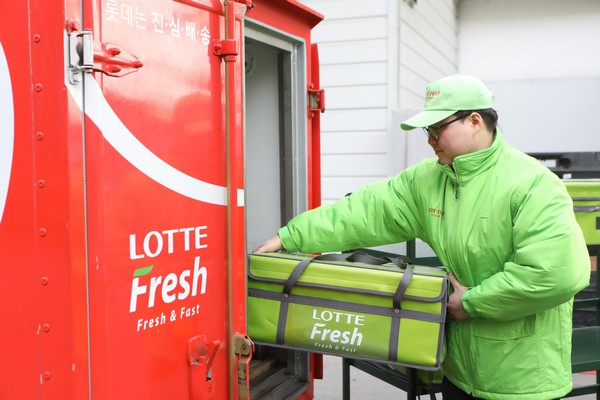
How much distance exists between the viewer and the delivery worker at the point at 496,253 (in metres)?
2.24

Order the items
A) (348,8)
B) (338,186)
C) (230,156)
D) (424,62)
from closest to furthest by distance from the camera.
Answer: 1. (230,156)
2. (348,8)
3. (338,186)
4. (424,62)

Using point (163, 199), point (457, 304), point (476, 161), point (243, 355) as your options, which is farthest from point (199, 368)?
point (476, 161)

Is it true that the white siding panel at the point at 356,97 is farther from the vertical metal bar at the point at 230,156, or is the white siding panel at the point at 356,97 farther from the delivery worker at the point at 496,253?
the vertical metal bar at the point at 230,156

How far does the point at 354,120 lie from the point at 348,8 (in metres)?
1.07

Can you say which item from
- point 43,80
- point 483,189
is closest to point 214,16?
point 43,80

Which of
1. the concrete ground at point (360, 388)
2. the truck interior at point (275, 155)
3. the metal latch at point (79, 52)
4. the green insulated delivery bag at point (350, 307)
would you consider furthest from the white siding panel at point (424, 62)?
the metal latch at point (79, 52)

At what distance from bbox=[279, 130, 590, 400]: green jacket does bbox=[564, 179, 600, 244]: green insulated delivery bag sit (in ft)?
6.14

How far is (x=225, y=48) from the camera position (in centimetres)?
231

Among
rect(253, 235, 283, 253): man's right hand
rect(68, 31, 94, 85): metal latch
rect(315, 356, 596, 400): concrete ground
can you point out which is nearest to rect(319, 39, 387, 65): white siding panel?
rect(315, 356, 596, 400): concrete ground

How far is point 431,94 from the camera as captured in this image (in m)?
2.52

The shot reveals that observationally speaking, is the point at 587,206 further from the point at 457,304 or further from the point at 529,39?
the point at 529,39

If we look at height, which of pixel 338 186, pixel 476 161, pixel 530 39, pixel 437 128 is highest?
pixel 530 39

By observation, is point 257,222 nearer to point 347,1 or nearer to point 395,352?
point 395,352

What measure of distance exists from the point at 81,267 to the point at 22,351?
0.31 m
